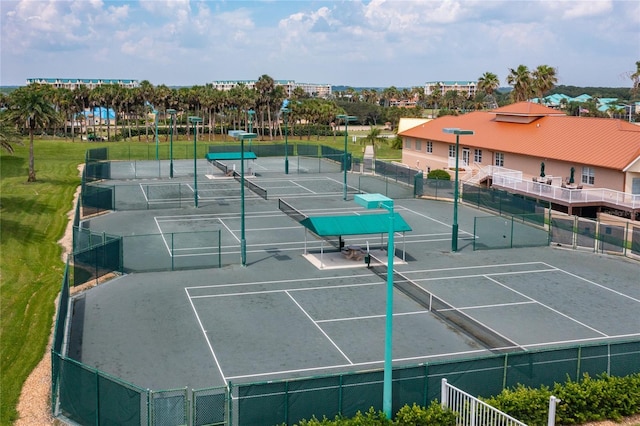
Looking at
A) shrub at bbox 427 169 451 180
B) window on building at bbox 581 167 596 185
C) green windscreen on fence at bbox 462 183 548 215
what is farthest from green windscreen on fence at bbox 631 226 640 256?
shrub at bbox 427 169 451 180

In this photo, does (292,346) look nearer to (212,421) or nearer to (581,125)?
(212,421)

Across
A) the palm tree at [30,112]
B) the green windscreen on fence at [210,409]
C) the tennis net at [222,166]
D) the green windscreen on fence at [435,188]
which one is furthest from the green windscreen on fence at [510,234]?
the palm tree at [30,112]

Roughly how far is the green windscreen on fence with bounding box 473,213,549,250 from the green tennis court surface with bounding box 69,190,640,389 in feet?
2.79

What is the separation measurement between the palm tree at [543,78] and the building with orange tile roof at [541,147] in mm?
22527

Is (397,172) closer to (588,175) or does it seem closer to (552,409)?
(588,175)

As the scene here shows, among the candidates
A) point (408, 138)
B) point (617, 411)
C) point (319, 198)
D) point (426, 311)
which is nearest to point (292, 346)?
point (426, 311)

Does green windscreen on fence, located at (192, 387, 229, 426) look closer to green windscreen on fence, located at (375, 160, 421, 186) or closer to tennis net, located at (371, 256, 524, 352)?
tennis net, located at (371, 256, 524, 352)

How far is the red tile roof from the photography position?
172ft

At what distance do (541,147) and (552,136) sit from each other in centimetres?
217

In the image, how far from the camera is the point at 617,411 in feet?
65.3

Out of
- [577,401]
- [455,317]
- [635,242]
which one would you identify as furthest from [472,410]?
[635,242]

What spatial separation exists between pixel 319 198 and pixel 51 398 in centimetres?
3867

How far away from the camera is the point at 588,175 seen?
53344 millimetres

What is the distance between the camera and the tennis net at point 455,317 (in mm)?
25320
